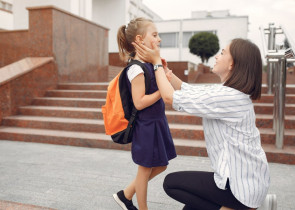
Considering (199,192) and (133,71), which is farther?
(133,71)

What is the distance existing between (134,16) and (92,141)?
20470 mm

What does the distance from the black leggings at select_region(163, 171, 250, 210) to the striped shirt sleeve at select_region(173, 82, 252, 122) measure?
1.42 ft

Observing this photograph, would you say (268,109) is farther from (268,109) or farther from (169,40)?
(169,40)

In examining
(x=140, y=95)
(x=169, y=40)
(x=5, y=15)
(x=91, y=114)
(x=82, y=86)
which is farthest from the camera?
(x=169, y=40)

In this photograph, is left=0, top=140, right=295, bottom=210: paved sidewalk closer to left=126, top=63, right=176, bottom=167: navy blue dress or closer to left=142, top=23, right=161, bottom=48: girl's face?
left=126, top=63, right=176, bottom=167: navy blue dress

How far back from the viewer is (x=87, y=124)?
5.78m

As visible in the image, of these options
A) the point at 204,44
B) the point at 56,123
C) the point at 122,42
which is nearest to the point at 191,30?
the point at 204,44

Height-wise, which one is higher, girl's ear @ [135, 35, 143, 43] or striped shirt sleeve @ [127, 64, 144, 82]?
girl's ear @ [135, 35, 143, 43]

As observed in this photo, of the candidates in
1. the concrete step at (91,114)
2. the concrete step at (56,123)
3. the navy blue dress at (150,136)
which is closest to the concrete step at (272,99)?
the concrete step at (91,114)

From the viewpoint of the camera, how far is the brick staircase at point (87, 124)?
4.77m

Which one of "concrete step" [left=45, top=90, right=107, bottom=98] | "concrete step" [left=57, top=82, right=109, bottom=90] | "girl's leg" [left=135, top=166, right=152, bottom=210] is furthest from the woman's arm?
"concrete step" [left=57, top=82, right=109, bottom=90]

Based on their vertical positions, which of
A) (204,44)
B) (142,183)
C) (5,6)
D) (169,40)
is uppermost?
(5,6)

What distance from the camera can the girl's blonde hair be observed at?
218cm

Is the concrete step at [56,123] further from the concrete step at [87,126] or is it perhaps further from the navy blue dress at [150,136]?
the navy blue dress at [150,136]
